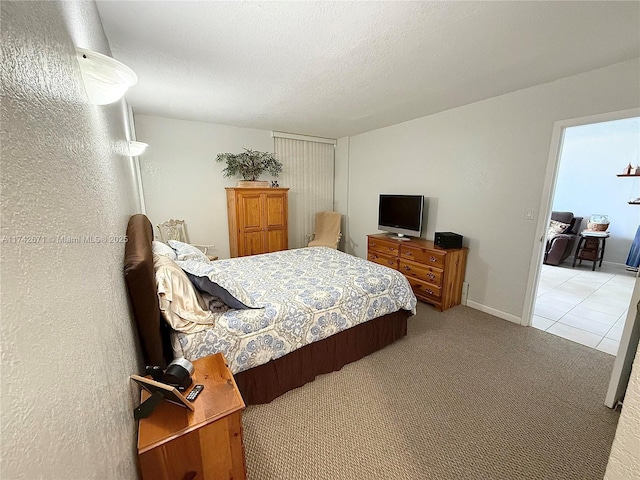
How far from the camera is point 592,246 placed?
15.9ft

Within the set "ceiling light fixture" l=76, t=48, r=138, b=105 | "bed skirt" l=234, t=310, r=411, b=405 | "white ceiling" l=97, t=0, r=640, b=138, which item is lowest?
"bed skirt" l=234, t=310, r=411, b=405

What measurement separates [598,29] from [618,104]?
2.84 ft

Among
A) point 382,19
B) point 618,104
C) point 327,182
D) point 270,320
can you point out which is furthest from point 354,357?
point 327,182

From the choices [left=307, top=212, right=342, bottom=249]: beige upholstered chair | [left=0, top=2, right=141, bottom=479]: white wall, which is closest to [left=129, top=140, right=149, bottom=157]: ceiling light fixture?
[left=0, top=2, right=141, bottom=479]: white wall

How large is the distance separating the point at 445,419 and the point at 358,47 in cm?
262

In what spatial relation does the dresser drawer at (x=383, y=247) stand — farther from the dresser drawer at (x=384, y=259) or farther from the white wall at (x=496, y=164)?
the white wall at (x=496, y=164)

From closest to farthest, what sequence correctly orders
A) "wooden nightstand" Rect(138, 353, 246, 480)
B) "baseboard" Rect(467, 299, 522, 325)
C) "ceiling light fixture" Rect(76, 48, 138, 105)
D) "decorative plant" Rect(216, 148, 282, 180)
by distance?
"ceiling light fixture" Rect(76, 48, 138, 105) < "wooden nightstand" Rect(138, 353, 246, 480) < "baseboard" Rect(467, 299, 522, 325) < "decorative plant" Rect(216, 148, 282, 180)

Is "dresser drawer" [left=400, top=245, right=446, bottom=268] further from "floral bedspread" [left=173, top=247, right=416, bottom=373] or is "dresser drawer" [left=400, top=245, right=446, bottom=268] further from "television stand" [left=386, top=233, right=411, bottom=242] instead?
"floral bedspread" [left=173, top=247, right=416, bottom=373]

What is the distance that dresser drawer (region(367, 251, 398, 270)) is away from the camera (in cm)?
376

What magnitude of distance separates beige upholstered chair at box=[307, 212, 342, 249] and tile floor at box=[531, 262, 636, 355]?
9.64 ft

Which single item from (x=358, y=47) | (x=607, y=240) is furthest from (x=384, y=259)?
(x=607, y=240)

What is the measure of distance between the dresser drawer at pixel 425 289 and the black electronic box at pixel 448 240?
519mm

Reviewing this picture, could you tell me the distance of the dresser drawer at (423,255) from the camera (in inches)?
124

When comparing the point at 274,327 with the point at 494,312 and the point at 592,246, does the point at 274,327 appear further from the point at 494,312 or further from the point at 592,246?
the point at 592,246
